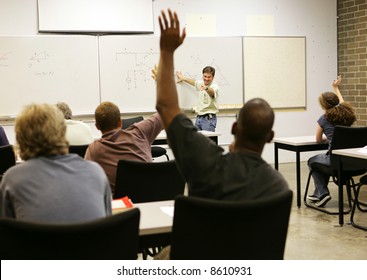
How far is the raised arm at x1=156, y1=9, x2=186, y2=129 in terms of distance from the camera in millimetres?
1793

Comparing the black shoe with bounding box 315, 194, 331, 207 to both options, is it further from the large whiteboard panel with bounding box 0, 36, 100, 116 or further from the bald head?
the bald head

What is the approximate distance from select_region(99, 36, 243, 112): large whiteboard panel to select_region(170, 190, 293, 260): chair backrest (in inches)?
214

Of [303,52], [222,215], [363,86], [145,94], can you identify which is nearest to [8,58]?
[145,94]

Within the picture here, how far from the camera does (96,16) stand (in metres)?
6.76

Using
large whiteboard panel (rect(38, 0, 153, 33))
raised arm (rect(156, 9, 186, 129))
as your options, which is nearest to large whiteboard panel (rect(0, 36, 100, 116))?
large whiteboard panel (rect(38, 0, 153, 33))

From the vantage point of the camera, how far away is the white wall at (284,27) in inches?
288

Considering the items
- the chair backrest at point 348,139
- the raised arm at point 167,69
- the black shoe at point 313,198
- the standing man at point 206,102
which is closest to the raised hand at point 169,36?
the raised arm at point 167,69

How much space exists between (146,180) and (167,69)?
1054 millimetres

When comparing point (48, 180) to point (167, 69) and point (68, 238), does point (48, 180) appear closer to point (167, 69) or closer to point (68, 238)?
point (68, 238)

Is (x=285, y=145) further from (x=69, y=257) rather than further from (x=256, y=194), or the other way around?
(x=69, y=257)

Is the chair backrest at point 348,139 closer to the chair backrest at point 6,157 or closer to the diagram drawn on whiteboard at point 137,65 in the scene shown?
the chair backrest at point 6,157

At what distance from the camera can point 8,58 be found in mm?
6445

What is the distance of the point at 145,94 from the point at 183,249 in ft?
18.2

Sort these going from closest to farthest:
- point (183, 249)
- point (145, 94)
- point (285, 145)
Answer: point (183, 249)
point (285, 145)
point (145, 94)
